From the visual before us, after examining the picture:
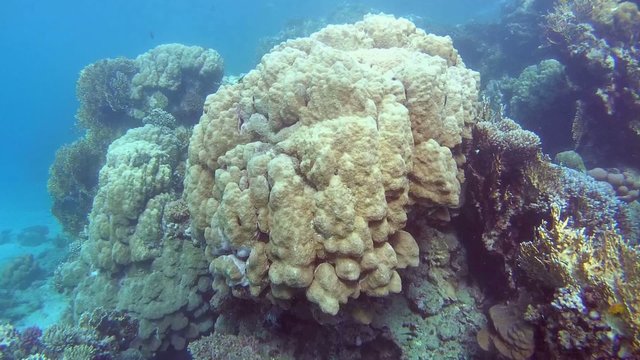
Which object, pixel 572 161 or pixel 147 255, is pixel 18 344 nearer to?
pixel 147 255

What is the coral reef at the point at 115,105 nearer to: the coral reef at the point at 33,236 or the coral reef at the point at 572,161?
the coral reef at the point at 572,161

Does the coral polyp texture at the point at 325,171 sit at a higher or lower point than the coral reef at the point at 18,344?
higher

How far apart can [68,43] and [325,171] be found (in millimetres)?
110897

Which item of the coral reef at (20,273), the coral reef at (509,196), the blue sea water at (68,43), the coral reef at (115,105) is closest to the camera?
the coral reef at (509,196)

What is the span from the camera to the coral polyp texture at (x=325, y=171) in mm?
3289

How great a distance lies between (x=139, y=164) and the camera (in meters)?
7.00

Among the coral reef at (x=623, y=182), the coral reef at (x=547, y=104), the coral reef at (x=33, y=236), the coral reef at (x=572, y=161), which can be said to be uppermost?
the coral reef at (x=33, y=236)

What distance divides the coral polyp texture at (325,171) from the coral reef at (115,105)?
766cm

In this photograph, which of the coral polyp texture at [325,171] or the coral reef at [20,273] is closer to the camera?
the coral polyp texture at [325,171]

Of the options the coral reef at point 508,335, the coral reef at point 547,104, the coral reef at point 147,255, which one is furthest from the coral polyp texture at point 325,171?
the coral reef at point 547,104

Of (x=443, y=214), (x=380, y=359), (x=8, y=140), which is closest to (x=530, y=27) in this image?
(x=443, y=214)

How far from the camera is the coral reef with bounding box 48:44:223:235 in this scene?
11.4m

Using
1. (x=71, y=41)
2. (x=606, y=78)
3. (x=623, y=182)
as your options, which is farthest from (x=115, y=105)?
(x=71, y=41)

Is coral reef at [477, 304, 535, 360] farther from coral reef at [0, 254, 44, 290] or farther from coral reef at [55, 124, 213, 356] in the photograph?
coral reef at [0, 254, 44, 290]
